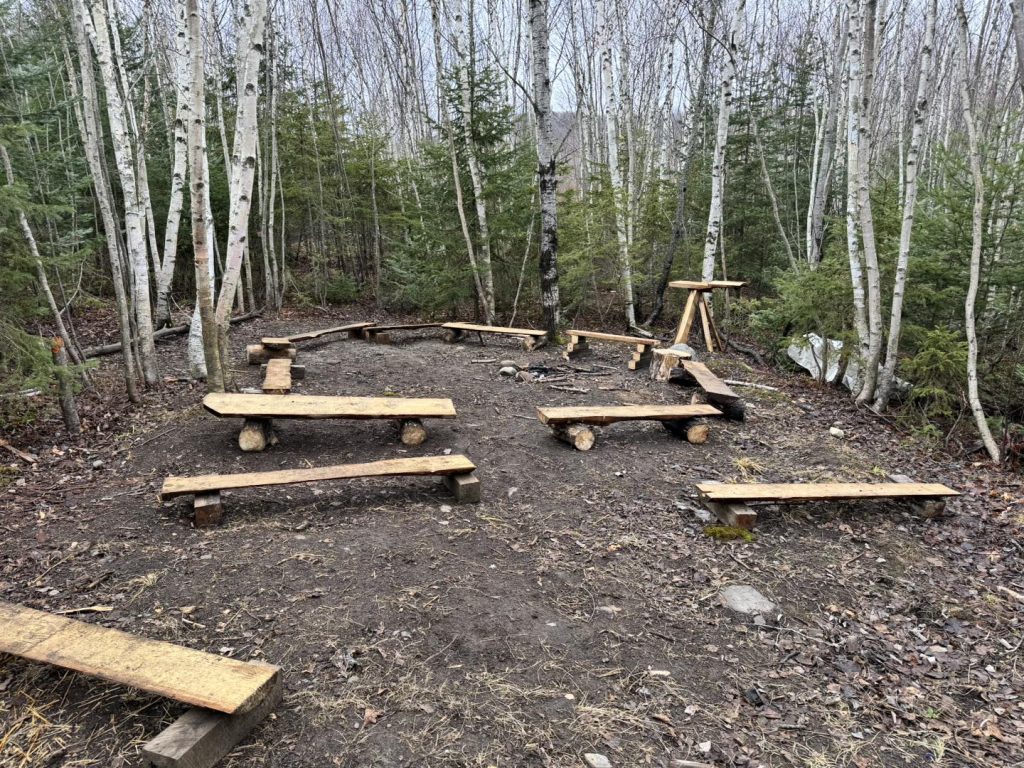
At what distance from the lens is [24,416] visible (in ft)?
16.4

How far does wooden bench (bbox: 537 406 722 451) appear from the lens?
4941mm

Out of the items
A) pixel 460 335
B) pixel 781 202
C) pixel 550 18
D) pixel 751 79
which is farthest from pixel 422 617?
pixel 550 18

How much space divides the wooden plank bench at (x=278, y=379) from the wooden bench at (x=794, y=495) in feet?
13.3

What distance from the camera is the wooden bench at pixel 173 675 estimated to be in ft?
6.10

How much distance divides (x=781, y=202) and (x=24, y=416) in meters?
15.3

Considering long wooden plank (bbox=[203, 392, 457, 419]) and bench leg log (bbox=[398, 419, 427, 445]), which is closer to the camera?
long wooden plank (bbox=[203, 392, 457, 419])

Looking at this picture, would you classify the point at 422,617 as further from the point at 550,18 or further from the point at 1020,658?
the point at 550,18

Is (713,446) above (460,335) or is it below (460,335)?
below

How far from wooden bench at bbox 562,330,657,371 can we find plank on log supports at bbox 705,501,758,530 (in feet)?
13.0

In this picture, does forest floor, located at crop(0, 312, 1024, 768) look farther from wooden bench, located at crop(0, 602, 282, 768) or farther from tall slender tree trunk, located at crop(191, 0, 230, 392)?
tall slender tree trunk, located at crop(191, 0, 230, 392)

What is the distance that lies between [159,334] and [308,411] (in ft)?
19.4

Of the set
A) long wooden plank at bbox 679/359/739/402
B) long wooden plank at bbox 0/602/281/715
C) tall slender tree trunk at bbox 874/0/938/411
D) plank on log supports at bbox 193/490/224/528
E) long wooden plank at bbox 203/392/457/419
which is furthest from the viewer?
long wooden plank at bbox 679/359/739/402

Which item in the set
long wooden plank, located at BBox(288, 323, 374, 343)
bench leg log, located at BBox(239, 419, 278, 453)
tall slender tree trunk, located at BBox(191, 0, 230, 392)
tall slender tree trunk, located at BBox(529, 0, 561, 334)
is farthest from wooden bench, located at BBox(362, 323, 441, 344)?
bench leg log, located at BBox(239, 419, 278, 453)

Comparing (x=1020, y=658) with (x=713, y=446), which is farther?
(x=713, y=446)
